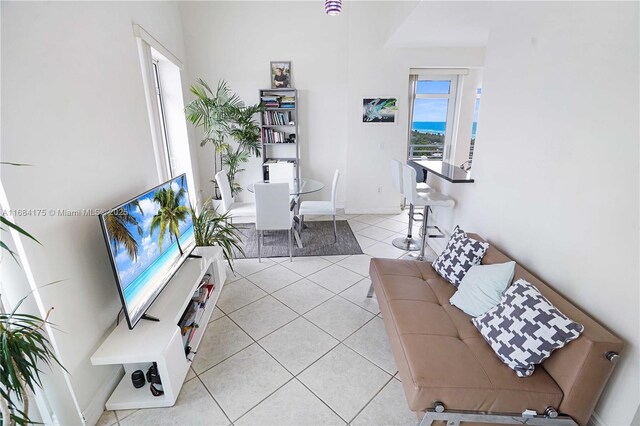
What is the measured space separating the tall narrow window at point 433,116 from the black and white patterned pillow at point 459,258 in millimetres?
3238

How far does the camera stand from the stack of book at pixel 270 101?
4.56 meters

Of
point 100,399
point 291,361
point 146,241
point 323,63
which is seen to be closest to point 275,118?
point 323,63

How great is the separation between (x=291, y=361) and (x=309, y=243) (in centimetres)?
198

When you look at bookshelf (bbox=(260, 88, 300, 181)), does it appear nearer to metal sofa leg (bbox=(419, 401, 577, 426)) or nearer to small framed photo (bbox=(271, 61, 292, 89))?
small framed photo (bbox=(271, 61, 292, 89))

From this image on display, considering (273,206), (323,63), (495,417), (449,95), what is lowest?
(495,417)

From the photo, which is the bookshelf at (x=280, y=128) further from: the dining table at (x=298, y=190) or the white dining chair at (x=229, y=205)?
the white dining chair at (x=229, y=205)

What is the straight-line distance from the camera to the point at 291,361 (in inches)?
78.0

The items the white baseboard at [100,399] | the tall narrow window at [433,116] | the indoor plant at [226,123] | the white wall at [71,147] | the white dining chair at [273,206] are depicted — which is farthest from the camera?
the tall narrow window at [433,116]

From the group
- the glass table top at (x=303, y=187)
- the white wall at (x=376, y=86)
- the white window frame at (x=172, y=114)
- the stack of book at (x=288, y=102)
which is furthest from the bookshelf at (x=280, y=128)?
the white window frame at (x=172, y=114)

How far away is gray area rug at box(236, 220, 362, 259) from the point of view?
3.61 meters

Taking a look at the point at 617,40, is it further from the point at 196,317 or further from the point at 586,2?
the point at 196,317

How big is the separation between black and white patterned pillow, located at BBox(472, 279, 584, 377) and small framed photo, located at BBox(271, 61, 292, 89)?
13.7 feet

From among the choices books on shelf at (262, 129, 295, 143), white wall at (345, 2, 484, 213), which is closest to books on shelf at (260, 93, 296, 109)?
books on shelf at (262, 129, 295, 143)

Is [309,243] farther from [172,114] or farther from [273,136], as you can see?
[172,114]
